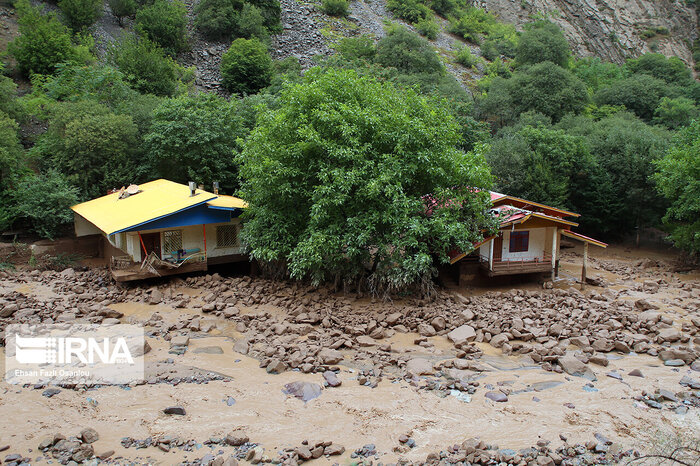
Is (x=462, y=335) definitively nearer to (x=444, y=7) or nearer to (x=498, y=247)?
(x=498, y=247)

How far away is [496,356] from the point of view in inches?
452

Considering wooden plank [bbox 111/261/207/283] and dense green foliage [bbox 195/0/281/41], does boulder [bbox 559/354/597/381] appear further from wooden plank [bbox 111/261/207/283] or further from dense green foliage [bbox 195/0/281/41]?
dense green foliage [bbox 195/0/281/41]

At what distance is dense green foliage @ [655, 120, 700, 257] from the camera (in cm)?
1962

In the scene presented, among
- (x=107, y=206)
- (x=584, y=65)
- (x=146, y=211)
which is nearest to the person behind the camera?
(x=146, y=211)

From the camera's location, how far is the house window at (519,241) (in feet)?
59.3

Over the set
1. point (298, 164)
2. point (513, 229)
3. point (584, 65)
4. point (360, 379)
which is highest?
point (584, 65)

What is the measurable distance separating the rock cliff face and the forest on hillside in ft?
44.9

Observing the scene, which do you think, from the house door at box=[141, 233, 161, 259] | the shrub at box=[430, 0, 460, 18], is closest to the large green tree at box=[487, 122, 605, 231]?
the house door at box=[141, 233, 161, 259]

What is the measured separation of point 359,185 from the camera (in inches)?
549

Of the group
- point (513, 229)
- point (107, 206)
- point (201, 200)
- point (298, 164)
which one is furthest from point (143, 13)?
point (513, 229)

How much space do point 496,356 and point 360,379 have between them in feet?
12.2

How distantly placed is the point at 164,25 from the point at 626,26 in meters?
54.1

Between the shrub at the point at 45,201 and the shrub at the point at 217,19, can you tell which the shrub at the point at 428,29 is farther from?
the shrub at the point at 45,201

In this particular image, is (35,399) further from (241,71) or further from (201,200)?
(241,71)
